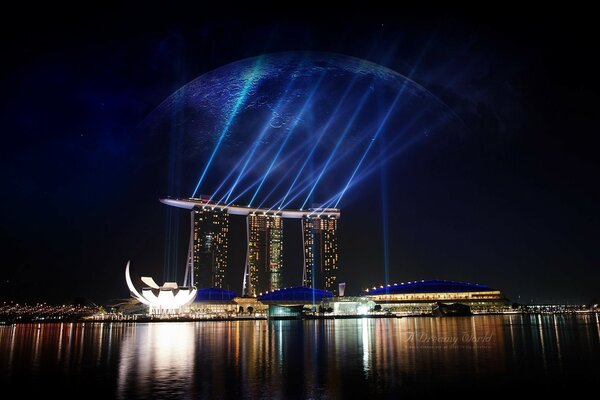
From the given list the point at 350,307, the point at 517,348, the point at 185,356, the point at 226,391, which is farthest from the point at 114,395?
the point at 350,307

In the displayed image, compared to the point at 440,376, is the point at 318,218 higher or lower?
higher

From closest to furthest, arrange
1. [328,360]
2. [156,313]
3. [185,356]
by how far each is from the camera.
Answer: [328,360], [185,356], [156,313]

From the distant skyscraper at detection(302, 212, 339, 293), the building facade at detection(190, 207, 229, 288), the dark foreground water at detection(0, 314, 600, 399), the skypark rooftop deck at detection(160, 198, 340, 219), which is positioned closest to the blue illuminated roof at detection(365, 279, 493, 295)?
the distant skyscraper at detection(302, 212, 339, 293)

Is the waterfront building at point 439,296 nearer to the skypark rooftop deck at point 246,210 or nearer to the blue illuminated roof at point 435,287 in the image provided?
the blue illuminated roof at point 435,287

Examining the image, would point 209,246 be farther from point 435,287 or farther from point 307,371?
point 307,371

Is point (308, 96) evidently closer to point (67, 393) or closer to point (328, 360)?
point (328, 360)

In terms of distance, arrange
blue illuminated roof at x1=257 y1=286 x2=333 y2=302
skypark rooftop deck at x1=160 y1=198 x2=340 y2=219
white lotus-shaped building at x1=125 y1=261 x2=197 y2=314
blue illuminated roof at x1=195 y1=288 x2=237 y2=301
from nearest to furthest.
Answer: white lotus-shaped building at x1=125 y1=261 x2=197 y2=314 < blue illuminated roof at x1=195 y1=288 x2=237 y2=301 < blue illuminated roof at x1=257 y1=286 x2=333 y2=302 < skypark rooftop deck at x1=160 y1=198 x2=340 y2=219

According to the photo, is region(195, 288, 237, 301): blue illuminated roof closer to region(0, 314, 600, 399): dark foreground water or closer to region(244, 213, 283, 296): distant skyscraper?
region(244, 213, 283, 296): distant skyscraper
